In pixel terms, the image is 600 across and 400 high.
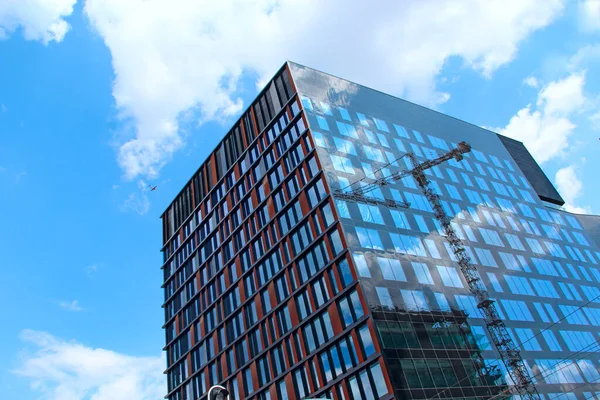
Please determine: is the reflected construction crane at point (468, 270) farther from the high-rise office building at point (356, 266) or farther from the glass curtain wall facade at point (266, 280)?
the glass curtain wall facade at point (266, 280)

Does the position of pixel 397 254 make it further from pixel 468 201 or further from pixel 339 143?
pixel 468 201

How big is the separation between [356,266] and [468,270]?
17.6 m

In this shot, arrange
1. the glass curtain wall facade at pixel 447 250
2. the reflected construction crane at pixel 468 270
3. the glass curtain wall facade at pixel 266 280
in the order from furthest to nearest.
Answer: the reflected construction crane at pixel 468 270 < the glass curtain wall facade at pixel 266 280 < the glass curtain wall facade at pixel 447 250

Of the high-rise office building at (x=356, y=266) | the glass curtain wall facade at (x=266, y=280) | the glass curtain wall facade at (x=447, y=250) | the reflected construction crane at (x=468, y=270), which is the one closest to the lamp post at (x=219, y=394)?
the high-rise office building at (x=356, y=266)

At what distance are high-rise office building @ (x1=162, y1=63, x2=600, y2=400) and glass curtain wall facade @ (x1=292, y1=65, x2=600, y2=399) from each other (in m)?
0.23

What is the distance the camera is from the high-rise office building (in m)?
51.9

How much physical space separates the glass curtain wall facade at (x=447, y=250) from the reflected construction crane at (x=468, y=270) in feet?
3.06

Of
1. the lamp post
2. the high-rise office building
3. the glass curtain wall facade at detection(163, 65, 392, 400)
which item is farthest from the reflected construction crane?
the lamp post

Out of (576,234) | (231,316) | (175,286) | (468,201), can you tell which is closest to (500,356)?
(468,201)

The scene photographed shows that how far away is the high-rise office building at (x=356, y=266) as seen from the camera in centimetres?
5194

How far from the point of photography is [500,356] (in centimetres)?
5566

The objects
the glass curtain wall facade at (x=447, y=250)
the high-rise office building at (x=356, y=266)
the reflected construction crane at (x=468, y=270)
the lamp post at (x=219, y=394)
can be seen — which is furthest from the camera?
the reflected construction crane at (x=468, y=270)

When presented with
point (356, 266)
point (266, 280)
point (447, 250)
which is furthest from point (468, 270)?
point (266, 280)

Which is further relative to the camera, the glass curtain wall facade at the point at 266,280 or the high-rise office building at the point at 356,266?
the glass curtain wall facade at the point at 266,280
